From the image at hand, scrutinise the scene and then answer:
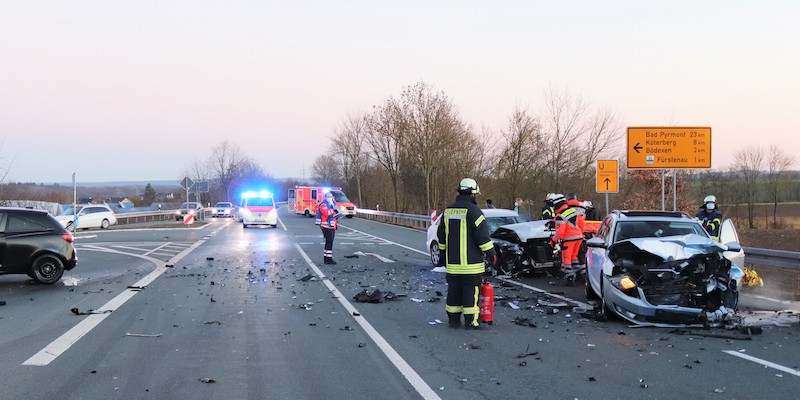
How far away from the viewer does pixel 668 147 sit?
1727cm

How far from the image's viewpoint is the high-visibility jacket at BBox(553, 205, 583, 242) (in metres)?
12.1

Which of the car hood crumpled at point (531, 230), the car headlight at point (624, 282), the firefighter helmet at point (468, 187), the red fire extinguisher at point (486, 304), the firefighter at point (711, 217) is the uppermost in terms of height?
the firefighter helmet at point (468, 187)

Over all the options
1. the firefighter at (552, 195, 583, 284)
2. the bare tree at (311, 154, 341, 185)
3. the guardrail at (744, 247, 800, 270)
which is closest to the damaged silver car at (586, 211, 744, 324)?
the guardrail at (744, 247, 800, 270)

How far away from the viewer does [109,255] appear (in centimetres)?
1877

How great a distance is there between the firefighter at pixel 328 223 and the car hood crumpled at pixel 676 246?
9.05m

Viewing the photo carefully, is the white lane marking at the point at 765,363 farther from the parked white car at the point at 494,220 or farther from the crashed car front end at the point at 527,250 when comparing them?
the parked white car at the point at 494,220

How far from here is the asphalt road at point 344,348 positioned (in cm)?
533

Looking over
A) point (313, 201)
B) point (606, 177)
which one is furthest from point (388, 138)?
point (606, 177)

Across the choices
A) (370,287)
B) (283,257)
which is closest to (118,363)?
(370,287)

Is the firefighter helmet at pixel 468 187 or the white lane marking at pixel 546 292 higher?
the firefighter helmet at pixel 468 187

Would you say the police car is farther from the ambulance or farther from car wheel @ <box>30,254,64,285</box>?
car wheel @ <box>30,254,64,285</box>

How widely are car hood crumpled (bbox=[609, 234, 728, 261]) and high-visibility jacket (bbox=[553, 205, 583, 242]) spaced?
3550mm

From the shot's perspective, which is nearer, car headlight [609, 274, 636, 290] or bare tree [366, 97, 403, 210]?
car headlight [609, 274, 636, 290]

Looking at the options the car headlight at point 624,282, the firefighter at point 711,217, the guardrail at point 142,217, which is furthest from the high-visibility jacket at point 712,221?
the guardrail at point 142,217
